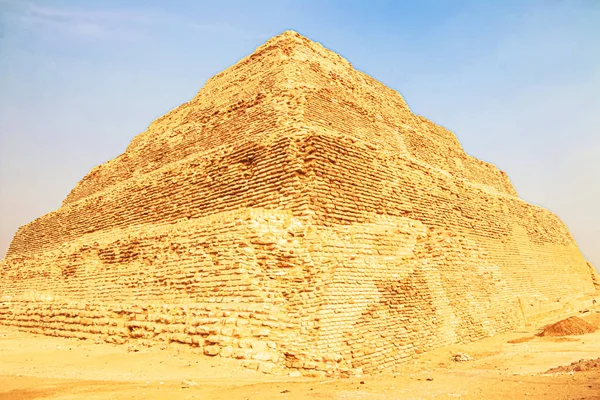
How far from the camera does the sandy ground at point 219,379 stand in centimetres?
509

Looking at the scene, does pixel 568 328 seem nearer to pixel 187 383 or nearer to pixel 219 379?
pixel 219 379

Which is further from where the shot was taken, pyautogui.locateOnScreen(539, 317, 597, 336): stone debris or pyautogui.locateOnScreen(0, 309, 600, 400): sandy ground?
pyautogui.locateOnScreen(539, 317, 597, 336): stone debris

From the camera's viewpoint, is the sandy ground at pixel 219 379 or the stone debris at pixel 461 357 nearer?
the sandy ground at pixel 219 379

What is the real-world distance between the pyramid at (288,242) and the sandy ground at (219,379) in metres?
0.46

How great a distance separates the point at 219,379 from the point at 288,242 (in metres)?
3.12

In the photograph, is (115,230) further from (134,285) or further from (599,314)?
(599,314)

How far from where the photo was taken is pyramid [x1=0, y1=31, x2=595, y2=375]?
24.9ft

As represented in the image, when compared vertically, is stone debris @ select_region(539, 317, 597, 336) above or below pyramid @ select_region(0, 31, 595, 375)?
below

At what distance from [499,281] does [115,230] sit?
1274 centimetres

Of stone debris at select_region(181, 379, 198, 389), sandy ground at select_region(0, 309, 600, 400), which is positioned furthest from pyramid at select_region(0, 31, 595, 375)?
stone debris at select_region(181, 379, 198, 389)

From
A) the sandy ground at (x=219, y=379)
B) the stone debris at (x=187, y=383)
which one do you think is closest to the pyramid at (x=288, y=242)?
the sandy ground at (x=219, y=379)

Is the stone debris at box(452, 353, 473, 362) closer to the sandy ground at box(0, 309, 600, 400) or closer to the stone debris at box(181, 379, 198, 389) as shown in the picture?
the sandy ground at box(0, 309, 600, 400)

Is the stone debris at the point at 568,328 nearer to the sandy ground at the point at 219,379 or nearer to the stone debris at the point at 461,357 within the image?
the sandy ground at the point at 219,379

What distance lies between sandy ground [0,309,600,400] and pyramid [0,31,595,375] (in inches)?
18.0
